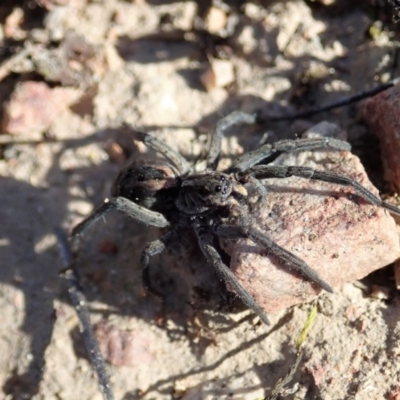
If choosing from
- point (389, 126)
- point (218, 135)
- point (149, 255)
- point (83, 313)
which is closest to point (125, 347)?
point (83, 313)

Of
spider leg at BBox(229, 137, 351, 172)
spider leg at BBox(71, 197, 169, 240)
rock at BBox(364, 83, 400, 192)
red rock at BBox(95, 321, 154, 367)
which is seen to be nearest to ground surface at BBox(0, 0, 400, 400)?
red rock at BBox(95, 321, 154, 367)

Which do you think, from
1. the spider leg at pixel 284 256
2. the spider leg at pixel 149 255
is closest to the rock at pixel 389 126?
the spider leg at pixel 284 256

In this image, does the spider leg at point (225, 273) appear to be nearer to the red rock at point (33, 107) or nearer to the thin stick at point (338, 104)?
the thin stick at point (338, 104)

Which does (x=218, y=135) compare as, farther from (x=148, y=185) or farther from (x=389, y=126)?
(x=389, y=126)

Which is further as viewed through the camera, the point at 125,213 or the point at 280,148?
the point at 125,213

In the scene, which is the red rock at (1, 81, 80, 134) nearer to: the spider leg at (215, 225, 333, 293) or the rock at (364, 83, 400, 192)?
the spider leg at (215, 225, 333, 293)

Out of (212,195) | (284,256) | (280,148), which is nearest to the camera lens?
(284,256)
